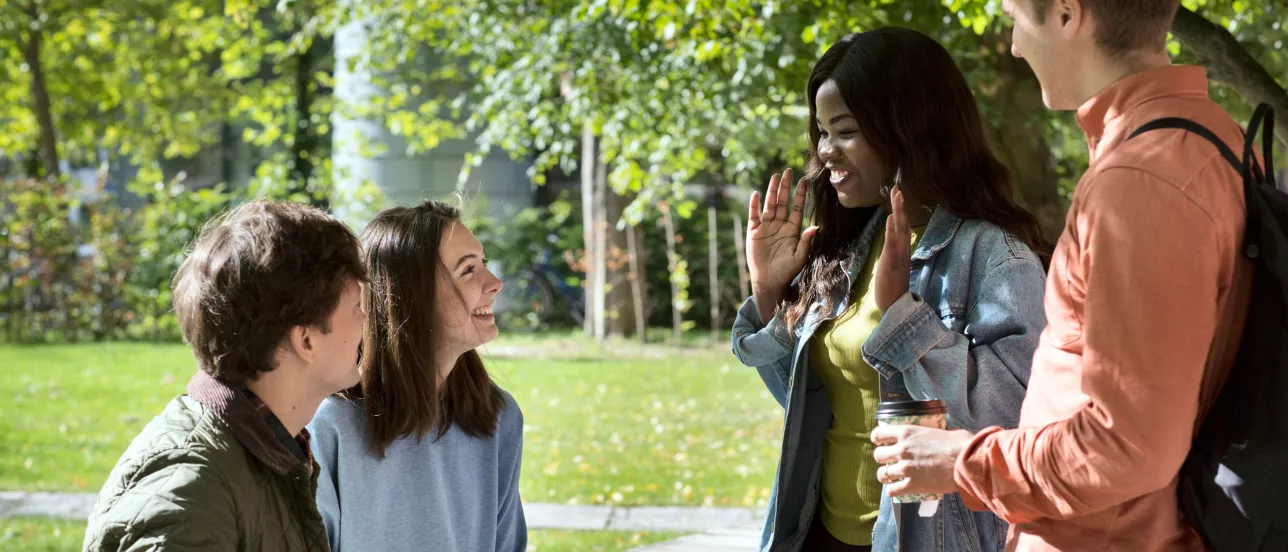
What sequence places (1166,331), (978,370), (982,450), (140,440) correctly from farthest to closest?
(978,370)
(140,440)
(982,450)
(1166,331)

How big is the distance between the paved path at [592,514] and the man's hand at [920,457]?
4.60 metres

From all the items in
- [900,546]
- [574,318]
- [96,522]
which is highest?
[96,522]

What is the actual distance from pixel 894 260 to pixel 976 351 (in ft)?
0.78

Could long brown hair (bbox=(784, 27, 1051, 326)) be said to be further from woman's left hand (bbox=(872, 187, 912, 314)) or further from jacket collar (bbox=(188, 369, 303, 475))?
jacket collar (bbox=(188, 369, 303, 475))

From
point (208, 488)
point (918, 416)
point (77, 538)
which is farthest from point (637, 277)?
point (208, 488)

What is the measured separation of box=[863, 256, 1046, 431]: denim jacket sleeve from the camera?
2410mm

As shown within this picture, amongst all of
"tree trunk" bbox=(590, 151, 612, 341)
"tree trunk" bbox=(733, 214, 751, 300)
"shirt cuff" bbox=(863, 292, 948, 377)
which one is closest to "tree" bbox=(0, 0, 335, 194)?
"tree trunk" bbox=(590, 151, 612, 341)

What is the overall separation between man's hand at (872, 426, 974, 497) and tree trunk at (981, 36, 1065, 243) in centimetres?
551

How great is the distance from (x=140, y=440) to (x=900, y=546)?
54.3 inches

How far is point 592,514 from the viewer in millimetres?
7148

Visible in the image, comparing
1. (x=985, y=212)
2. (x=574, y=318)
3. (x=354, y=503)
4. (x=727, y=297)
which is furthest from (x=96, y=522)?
(x=574, y=318)

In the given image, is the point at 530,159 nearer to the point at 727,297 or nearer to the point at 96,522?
the point at 727,297

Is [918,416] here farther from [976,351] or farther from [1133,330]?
[976,351]

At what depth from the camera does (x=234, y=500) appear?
186cm
